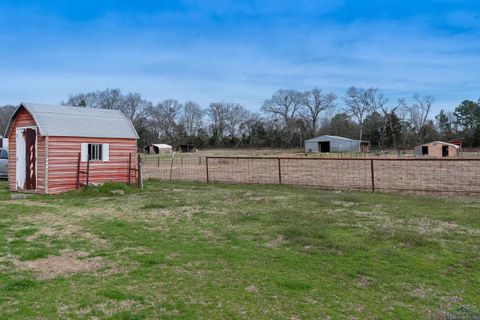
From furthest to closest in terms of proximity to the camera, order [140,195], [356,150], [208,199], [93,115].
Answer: [356,150]
[93,115]
[140,195]
[208,199]

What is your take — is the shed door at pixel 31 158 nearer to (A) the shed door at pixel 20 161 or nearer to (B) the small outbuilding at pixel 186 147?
(A) the shed door at pixel 20 161

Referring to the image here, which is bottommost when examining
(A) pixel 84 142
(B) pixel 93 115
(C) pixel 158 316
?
(C) pixel 158 316

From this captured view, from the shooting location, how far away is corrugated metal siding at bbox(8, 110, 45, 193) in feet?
43.3

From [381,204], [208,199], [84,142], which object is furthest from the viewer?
[84,142]

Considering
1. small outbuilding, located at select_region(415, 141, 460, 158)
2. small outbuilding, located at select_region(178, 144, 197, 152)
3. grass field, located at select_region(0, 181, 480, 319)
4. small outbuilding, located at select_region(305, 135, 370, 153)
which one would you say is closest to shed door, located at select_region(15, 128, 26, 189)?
grass field, located at select_region(0, 181, 480, 319)

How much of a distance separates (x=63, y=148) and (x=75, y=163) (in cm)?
A: 67

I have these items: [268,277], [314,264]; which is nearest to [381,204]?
[314,264]

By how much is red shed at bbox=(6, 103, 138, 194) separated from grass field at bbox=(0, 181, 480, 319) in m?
3.82

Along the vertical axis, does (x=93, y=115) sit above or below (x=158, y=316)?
above

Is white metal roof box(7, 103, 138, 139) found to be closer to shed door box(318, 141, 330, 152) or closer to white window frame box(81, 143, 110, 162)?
white window frame box(81, 143, 110, 162)

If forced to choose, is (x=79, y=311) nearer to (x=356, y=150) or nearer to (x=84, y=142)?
(x=84, y=142)

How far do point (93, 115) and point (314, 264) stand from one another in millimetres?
12264

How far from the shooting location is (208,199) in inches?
439

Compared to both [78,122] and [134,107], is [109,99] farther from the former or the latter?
[78,122]
